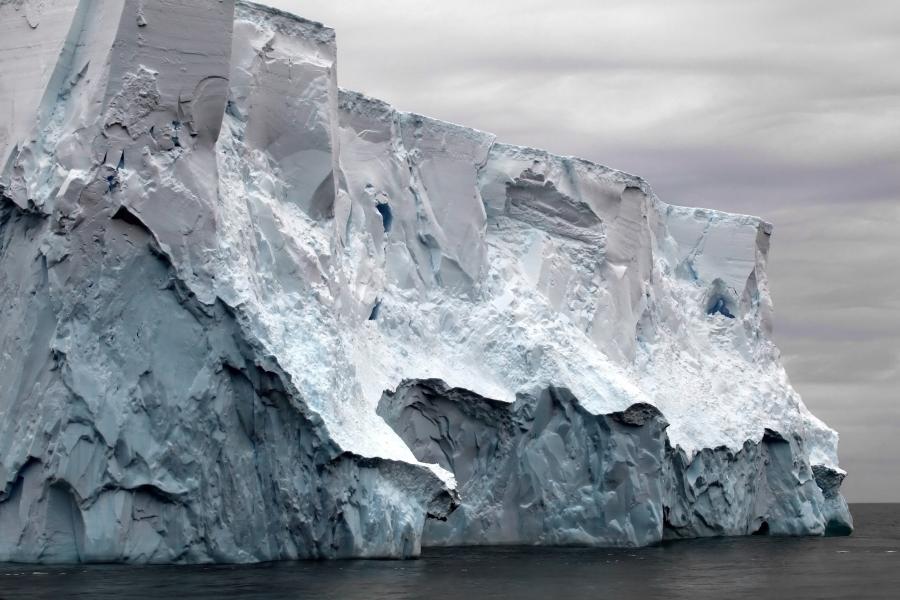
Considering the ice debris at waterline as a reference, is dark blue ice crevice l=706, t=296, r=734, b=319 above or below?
above

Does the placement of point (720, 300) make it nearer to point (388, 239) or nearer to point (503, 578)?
point (388, 239)

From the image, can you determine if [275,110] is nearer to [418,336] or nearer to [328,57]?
[328,57]

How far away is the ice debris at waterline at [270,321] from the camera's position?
727 inches

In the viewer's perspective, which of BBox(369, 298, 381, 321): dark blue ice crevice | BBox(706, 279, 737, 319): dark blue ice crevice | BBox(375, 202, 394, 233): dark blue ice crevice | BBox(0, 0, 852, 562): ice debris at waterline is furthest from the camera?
BBox(706, 279, 737, 319): dark blue ice crevice

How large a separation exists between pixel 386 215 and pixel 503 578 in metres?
8.93

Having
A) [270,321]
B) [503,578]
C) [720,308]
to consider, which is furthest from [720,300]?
→ [270,321]

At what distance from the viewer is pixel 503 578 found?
18.7 meters

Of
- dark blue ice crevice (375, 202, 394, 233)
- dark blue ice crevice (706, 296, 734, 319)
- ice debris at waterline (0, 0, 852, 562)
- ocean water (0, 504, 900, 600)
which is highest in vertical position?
dark blue ice crevice (706, 296, 734, 319)

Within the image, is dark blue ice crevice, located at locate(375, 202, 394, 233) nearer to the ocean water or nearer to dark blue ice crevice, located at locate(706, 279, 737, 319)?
the ocean water

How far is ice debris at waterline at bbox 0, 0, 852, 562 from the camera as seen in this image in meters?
18.5

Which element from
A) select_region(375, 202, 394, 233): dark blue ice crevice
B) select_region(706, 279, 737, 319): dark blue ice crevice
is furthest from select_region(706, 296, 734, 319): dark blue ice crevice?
select_region(375, 202, 394, 233): dark blue ice crevice

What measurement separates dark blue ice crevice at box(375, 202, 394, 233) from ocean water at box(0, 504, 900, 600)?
592cm

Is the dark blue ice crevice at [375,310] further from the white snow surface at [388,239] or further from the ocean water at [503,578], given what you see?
the ocean water at [503,578]

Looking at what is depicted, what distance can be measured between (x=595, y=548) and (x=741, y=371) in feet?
29.5
